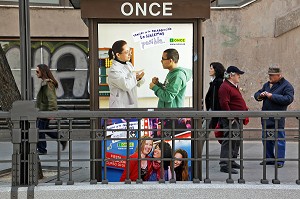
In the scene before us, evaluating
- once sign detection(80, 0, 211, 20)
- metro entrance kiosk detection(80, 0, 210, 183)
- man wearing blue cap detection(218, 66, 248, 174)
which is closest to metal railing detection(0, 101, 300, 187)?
metro entrance kiosk detection(80, 0, 210, 183)

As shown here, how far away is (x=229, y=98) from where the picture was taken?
695 cm

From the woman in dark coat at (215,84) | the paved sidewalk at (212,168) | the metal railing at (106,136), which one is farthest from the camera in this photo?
the woman in dark coat at (215,84)

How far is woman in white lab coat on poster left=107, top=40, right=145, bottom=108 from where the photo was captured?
5.64 metres

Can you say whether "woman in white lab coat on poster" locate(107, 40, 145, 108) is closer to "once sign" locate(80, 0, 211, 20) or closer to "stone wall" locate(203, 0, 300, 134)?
"once sign" locate(80, 0, 211, 20)

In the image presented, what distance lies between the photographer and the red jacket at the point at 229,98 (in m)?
6.91

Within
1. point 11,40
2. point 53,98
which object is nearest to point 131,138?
point 53,98

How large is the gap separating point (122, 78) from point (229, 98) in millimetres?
2108

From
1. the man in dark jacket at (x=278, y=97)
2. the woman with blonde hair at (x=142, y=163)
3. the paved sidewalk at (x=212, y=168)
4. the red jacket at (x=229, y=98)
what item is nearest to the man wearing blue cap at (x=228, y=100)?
the red jacket at (x=229, y=98)

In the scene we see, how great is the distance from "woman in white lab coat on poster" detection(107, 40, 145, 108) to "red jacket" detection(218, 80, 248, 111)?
1.77 metres

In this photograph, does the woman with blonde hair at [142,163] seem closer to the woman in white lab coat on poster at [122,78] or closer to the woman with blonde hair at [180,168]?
Result: the woman with blonde hair at [180,168]

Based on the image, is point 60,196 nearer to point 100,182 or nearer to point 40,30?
point 100,182

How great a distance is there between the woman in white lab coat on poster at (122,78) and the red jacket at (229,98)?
69.7 inches

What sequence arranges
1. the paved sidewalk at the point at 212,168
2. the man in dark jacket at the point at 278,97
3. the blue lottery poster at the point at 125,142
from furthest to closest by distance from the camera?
the man in dark jacket at the point at 278,97 → the paved sidewalk at the point at 212,168 → the blue lottery poster at the point at 125,142

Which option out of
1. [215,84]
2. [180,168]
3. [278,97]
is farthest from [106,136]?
[278,97]
